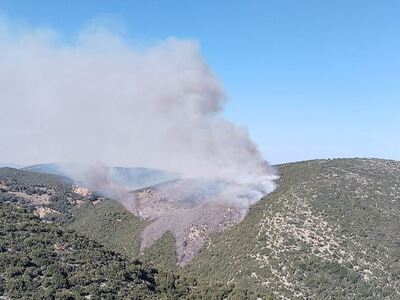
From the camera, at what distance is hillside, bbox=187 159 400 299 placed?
175ft

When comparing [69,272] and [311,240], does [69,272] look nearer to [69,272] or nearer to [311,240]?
[69,272]

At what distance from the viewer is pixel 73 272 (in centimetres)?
3597

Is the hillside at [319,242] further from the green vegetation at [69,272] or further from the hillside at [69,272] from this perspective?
the green vegetation at [69,272]

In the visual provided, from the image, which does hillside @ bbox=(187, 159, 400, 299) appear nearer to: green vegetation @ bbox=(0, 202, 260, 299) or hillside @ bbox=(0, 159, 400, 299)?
hillside @ bbox=(0, 159, 400, 299)

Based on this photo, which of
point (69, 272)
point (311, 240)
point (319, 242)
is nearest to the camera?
point (69, 272)

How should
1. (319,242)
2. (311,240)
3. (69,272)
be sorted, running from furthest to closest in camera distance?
(311,240) < (319,242) < (69,272)

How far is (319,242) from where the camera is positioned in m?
61.2

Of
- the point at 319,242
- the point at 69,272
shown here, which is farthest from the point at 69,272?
the point at 319,242

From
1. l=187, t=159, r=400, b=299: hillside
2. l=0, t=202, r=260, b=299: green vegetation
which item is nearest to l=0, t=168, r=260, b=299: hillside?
l=0, t=202, r=260, b=299: green vegetation

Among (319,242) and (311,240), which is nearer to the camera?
(319,242)

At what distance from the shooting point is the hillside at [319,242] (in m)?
53.3

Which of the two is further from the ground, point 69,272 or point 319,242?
point 319,242

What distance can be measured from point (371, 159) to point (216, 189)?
30918 millimetres

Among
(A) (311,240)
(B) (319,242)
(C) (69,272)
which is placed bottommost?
(C) (69,272)
